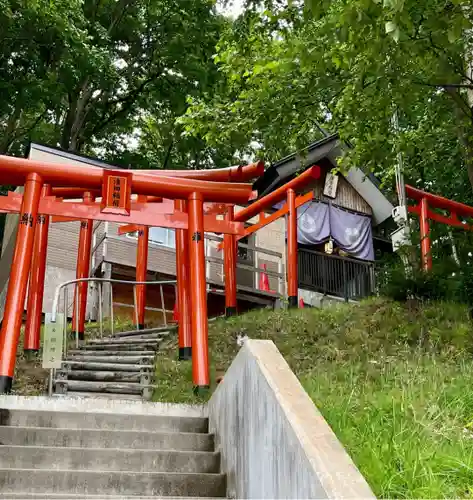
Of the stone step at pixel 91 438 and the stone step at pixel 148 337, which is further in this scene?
the stone step at pixel 148 337

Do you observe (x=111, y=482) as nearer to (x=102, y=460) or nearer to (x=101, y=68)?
(x=102, y=460)

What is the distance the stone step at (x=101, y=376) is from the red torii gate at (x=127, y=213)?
3.45ft

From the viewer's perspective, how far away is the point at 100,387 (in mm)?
8453

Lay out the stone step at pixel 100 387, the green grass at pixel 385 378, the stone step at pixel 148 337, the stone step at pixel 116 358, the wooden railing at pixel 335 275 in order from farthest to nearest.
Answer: the wooden railing at pixel 335 275, the stone step at pixel 148 337, the stone step at pixel 116 358, the stone step at pixel 100 387, the green grass at pixel 385 378

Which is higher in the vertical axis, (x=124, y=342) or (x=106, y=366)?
(x=124, y=342)

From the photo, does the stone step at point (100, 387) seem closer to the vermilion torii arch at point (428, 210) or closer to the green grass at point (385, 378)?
the green grass at point (385, 378)

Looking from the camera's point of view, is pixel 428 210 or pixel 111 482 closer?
pixel 111 482

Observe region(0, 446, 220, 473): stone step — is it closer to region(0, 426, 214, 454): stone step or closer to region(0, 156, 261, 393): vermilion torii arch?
region(0, 426, 214, 454): stone step

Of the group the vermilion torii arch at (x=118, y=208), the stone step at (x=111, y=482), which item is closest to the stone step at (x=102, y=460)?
the stone step at (x=111, y=482)

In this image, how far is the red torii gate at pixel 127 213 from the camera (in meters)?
8.30

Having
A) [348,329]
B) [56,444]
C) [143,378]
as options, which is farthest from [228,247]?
[56,444]

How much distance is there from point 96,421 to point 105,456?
2.74 ft

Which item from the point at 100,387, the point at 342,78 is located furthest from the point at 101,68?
the point at 100,387

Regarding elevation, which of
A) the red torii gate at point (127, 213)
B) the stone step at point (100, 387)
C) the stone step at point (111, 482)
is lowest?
the stone step at point (111, 482)
